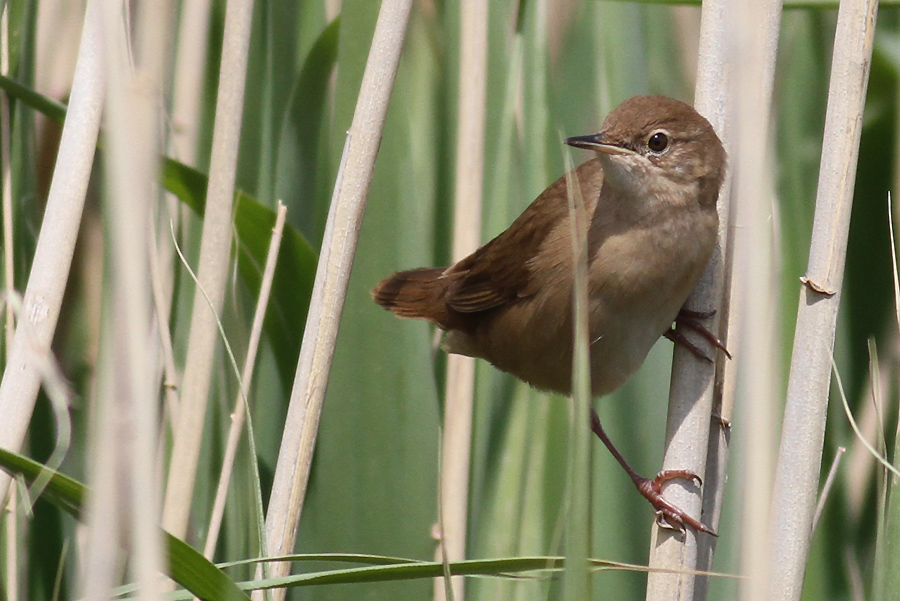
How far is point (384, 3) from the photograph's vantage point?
4.21 feet

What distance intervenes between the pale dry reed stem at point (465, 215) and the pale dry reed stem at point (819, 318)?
0.63m

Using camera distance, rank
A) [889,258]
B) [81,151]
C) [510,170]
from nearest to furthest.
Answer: [81,151], [510,170], [889,258]

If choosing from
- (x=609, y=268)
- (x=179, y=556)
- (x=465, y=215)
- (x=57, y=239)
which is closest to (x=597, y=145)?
(x=609, y=268)

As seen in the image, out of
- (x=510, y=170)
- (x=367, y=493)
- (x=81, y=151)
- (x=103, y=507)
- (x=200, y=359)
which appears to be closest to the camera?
(x=103, y=507)

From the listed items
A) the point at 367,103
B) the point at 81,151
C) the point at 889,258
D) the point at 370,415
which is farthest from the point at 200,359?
the point at 889,258

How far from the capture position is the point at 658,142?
148 centimetres

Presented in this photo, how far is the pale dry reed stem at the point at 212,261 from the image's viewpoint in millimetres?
1476

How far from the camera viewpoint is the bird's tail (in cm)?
175

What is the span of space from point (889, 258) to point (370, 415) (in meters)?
1.05

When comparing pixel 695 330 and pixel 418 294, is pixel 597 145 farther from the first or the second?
pixel 418 294

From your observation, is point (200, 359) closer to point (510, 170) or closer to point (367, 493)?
point (367, 493)

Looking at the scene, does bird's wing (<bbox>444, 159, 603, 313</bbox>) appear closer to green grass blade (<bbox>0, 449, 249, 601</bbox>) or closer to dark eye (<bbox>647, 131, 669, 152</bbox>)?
dark eye (<bbox>647, 131, 669, 152</bbox>)

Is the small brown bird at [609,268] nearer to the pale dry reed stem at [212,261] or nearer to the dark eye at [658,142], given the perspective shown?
the dark eye at [658,142]

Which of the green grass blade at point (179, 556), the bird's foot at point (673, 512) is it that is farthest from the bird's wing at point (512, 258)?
the green grass blade at point (179, 556)
